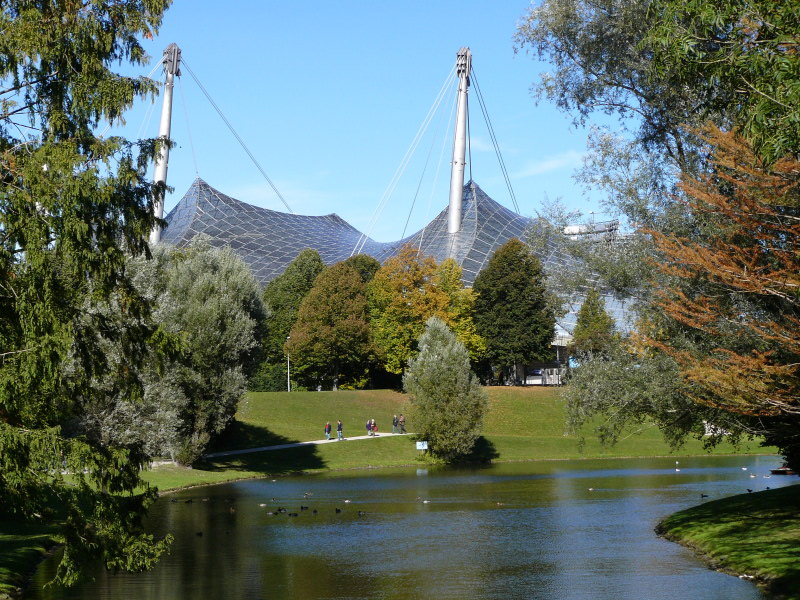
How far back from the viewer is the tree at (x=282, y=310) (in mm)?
71250

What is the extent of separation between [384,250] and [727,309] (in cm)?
8383

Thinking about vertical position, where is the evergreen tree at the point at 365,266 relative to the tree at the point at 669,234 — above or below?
above

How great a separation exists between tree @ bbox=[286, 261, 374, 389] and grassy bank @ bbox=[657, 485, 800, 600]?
41987mm

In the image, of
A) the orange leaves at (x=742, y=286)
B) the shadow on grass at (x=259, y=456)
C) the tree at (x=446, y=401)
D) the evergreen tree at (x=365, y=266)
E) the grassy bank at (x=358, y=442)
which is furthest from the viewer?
the evergreen tree at (x=365, y=266)

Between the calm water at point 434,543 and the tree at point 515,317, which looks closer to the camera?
the calm water at point 434,543

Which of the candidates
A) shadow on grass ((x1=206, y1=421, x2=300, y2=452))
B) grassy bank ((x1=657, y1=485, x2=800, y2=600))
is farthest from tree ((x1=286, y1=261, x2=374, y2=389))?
grassy bank ((x1=657, y1=485, x2=800, y2=600))

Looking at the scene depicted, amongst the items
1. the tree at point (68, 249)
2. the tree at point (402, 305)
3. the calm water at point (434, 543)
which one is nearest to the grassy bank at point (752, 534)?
the calm water at point (434, 543)

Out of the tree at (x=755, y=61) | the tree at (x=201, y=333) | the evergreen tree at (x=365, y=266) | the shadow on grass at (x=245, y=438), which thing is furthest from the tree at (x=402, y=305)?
the tree at (x=755, y=61)

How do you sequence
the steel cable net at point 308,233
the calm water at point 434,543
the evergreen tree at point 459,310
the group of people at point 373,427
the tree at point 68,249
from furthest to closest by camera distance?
the steel cable net at point 308,233, the evergreen tree at point 459,310, the group of people at point 373,427, the calm water at point 434,543, the tree at point 68,249

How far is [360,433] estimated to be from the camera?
2041 inches

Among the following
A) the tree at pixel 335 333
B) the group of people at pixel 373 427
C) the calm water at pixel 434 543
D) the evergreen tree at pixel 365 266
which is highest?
the evergreen tree at pixel 365 266

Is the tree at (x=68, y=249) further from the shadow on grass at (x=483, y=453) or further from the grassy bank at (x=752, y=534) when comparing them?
the shadow on grass at (x=483, y=453)

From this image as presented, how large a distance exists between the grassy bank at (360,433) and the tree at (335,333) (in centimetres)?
414

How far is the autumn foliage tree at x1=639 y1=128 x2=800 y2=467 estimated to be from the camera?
13.2 metres
